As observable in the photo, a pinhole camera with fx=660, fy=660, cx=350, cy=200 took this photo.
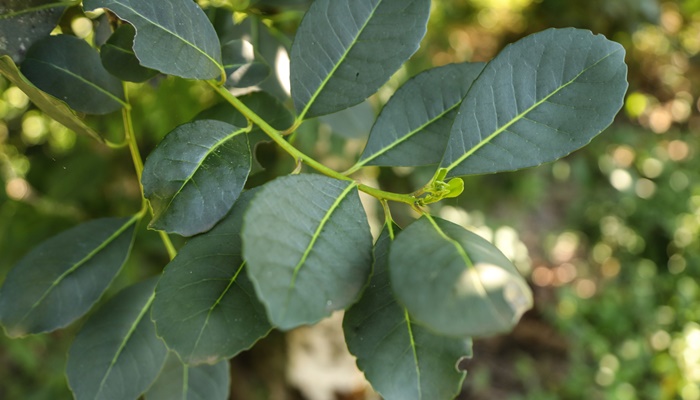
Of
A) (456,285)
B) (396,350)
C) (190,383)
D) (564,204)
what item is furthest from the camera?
(564,204)

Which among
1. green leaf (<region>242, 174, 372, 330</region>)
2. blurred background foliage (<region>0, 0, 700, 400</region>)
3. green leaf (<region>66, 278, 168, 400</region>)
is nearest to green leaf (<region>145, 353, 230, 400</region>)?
green leaf (<region>66, 278, 168, 400</region>)

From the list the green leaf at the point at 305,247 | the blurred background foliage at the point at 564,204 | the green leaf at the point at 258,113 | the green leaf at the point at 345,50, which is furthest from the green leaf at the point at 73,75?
the blurred background foliage at the point at 564,204

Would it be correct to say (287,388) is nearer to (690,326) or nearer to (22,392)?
(22,392)

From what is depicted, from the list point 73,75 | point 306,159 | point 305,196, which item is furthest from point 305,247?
point 73,75

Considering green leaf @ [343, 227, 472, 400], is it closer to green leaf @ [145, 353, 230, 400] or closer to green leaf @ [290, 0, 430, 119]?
green leaf @ [290, 0, 430, 119]

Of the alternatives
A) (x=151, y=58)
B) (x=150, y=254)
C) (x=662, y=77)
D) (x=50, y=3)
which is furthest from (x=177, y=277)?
(x=662, y=77)

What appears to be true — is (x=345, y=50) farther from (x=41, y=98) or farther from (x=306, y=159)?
(x=41, y=98)

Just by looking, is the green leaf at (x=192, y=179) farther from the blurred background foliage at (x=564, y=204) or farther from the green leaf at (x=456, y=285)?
the blurred background foliage at (x=564, y=204)
